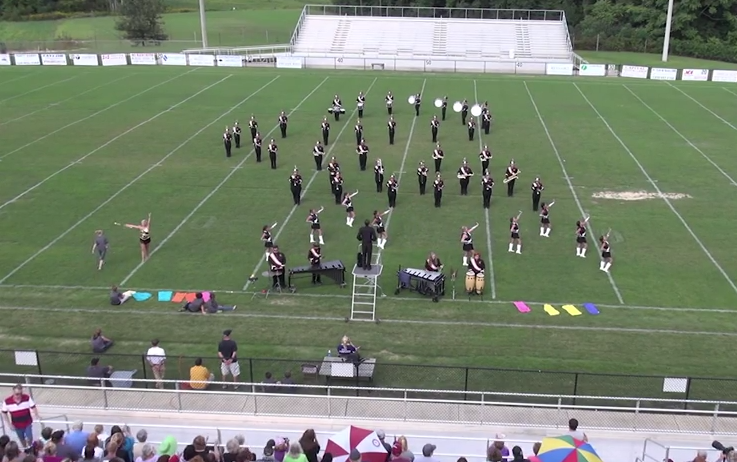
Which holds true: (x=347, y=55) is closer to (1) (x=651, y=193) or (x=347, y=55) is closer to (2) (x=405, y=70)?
(2) (x=405, y=70)

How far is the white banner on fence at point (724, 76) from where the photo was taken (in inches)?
1799

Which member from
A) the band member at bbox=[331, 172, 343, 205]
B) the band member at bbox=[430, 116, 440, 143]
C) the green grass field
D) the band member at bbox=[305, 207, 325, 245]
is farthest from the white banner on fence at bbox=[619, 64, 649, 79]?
the band member at bbox=[305, 207, 325, 245]

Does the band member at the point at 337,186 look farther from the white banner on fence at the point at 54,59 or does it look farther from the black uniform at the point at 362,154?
the white banner on fence at the point at 54,59

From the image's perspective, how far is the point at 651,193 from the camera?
890 inches

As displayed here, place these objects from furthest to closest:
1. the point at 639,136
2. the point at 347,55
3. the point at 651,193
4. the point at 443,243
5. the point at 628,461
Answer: the point at 347,55, the point at 639,136, the point at 651,193, the point at 443,243, the point at 628,461

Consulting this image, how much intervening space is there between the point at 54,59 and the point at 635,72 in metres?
43.0

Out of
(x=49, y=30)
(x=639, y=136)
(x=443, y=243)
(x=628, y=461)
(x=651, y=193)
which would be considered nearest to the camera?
(x=628, y=461)

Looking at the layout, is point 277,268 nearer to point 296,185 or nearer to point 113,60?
point 296,185

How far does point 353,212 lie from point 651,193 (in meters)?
10.2

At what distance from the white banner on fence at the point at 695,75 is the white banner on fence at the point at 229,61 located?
105 ft

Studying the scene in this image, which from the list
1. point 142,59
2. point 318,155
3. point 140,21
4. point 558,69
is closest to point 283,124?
point 318,155

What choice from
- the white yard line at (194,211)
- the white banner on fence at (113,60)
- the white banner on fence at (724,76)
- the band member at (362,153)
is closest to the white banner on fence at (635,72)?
the white banner on fence at (724,76)

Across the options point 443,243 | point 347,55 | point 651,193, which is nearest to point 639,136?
point 651,193

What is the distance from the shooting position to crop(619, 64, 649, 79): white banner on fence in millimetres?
47531
